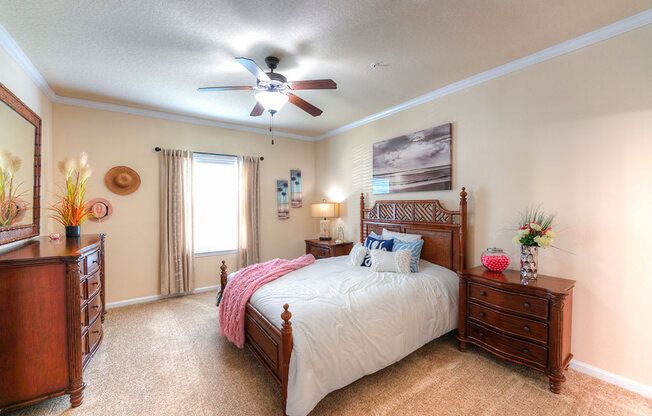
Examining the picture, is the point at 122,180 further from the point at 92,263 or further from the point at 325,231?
the point at 325,231

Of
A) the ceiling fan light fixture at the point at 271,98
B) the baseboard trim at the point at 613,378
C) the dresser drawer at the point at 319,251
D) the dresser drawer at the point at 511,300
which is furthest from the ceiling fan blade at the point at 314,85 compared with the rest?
the baseboard trim at the point at 613,378

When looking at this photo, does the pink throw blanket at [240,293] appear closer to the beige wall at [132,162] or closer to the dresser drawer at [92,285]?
the dresser drawer at [92,285]

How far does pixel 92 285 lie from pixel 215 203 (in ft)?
7.76

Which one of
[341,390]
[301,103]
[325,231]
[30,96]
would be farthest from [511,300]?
[30,96]

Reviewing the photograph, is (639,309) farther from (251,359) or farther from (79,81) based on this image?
(79,81)

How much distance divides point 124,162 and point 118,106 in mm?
768

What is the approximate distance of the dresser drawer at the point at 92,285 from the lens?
2365mm

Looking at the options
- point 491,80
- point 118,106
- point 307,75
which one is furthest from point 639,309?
point 118,106

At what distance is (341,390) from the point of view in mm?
2162

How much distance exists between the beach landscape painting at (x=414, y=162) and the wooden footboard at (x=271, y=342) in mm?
2479

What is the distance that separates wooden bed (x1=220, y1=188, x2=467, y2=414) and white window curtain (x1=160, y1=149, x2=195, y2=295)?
1.36 metres

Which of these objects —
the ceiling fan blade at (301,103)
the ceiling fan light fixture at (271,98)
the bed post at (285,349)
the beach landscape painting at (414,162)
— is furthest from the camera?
the beach landscape painting at (414,162)

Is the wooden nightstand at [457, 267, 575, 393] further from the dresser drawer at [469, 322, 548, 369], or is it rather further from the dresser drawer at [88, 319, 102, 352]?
the dresser drawer at [88, 319, 102, 352]

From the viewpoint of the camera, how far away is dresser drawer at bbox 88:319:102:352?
7.95ft
